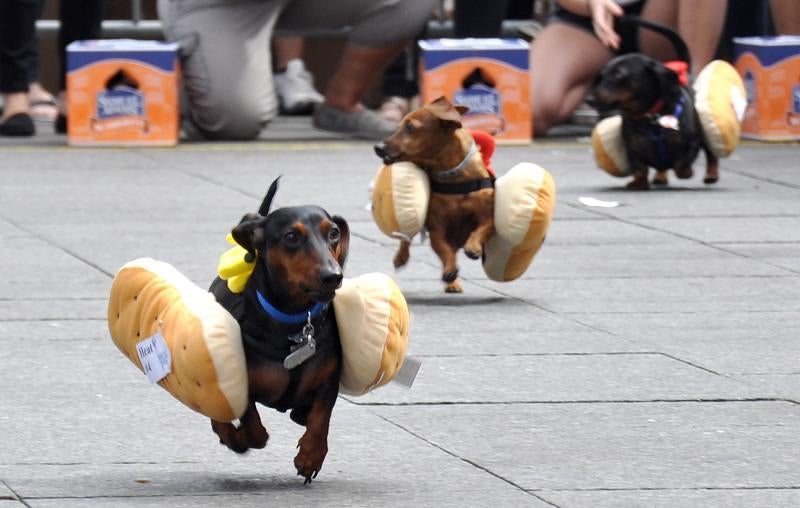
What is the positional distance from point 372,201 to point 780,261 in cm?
174

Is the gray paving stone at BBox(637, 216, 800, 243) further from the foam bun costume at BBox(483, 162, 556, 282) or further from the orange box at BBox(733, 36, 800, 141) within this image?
the orange box at BBox(733, 36, 800, 141)

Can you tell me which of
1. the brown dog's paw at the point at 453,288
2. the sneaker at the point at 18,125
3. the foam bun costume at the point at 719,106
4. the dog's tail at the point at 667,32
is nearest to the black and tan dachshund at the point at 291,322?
the brown dog's paw at the point at 453,288

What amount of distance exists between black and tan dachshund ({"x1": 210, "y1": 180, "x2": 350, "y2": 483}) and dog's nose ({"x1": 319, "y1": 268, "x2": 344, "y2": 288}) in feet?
0.09

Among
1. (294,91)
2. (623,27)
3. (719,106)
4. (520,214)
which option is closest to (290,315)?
(520,214)

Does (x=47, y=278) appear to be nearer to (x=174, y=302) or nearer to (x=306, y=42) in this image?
(x=174, y=302)

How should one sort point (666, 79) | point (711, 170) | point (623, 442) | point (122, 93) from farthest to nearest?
1. point (122, 93)
2. point (711, 170)
3. point (666, 79)
4. point (623, 442)

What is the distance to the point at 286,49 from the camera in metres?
11.9

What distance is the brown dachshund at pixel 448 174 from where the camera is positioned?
19.5 ft

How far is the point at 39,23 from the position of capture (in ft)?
38.3

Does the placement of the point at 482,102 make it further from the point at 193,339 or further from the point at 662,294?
the point at 193,339

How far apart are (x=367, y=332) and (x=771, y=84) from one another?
6.87 metres

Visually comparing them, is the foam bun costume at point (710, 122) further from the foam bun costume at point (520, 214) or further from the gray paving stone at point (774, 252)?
the foam bun costume at point (520, 214)

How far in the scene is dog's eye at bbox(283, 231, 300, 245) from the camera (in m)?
3.74

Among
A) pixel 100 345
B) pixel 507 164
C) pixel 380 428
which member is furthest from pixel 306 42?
pixel 380 428
